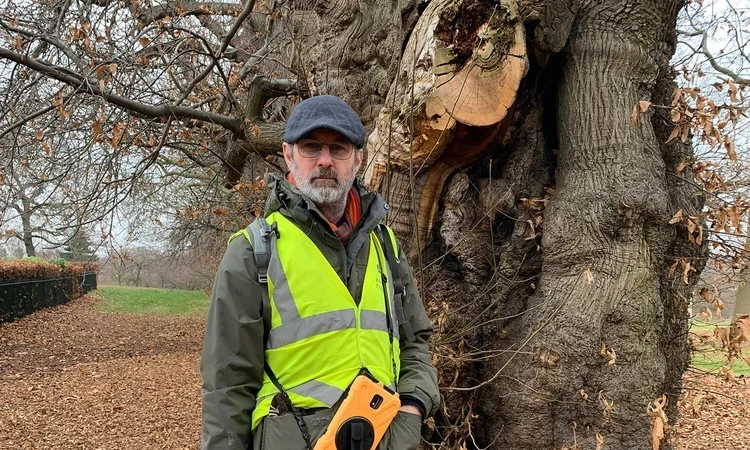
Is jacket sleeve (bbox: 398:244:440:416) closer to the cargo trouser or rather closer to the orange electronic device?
the orange electronic device

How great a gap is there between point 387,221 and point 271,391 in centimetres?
171

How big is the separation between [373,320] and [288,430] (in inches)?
18.1

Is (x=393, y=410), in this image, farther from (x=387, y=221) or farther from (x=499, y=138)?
(x=499, y=138)

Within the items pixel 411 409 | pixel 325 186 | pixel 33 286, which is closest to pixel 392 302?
pixel 411 409

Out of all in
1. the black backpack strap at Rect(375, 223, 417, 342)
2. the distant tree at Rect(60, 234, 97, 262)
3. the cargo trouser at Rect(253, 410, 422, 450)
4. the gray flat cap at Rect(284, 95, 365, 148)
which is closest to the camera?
the cargo trouser at Rect(253, 410, 422, 450)

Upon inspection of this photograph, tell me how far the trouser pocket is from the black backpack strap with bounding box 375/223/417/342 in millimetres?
536

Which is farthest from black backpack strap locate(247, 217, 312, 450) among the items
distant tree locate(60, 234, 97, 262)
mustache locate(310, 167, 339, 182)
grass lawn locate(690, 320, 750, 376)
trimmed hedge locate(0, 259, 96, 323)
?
trimmed hedge locate(0, 259, 96, 323)

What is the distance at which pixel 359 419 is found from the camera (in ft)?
6.19

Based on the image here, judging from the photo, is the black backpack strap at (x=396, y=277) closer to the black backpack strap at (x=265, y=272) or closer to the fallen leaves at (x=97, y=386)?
the black backpack strap at (x=265, y=272)

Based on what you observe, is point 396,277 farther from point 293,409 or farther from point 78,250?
point 78,250

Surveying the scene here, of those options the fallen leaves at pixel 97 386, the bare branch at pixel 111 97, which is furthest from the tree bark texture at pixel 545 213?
the fallen leaves at pixel 97 386

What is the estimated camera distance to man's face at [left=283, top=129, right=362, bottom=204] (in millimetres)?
2154

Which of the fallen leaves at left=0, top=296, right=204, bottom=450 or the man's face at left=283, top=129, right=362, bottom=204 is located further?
the fallen leaves at left=0, top=296, right=204, bottom=450

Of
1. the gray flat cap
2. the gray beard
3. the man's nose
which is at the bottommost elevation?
the gray beard
